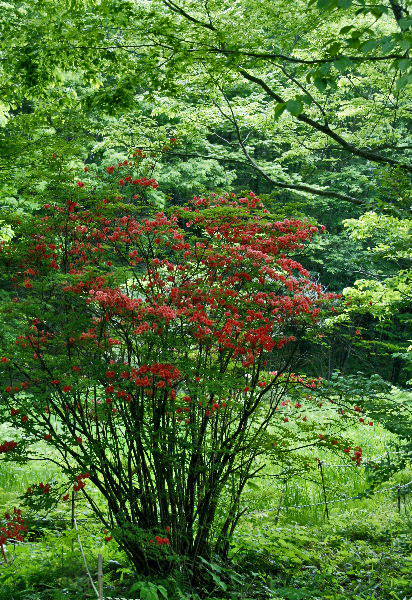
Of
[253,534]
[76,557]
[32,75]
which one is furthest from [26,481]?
[32,75]

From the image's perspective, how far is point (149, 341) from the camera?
3279 millimetres

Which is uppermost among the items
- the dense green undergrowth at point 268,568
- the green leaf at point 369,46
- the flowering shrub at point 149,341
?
the green leaf at point 369,46

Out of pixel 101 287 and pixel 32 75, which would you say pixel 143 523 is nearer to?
pixel 101 287

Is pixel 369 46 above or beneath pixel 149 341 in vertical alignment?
above

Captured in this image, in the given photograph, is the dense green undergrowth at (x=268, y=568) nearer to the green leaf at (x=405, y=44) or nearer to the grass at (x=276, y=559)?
the grass at (x=276, y=559)

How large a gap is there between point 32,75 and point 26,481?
4.09 m

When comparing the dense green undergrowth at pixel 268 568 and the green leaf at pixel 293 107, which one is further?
the dense green undergrowth at pixel 268 568

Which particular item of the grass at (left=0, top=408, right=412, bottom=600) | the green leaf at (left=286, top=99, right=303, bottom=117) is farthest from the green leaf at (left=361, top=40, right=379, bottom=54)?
the grass at (left=0, top=408, right=412, bottom=600)

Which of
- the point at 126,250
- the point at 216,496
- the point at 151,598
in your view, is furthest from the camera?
the point at 126,250

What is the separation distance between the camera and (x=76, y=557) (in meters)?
3.69

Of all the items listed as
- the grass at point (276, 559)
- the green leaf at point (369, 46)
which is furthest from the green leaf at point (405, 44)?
the grass at point (276, 559)

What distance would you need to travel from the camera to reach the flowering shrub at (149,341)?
10.6 ft

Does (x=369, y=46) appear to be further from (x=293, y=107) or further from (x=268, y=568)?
(x=268, y=568)

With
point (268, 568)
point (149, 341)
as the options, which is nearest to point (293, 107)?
point (149, 341)
